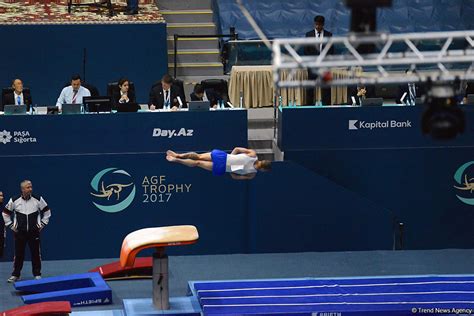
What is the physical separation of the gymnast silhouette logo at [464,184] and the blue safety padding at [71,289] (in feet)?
18.5

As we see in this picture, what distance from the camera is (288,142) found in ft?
60.0

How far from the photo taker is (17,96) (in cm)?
1870

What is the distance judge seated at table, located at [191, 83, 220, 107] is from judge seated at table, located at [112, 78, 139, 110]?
95 centimetres

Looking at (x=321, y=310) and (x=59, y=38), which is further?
(x=59, y=38)

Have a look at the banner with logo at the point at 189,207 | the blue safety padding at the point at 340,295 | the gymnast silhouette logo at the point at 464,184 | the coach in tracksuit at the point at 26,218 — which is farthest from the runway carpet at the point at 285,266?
the blue safety padding at the point at 340,295

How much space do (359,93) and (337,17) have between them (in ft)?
14.0

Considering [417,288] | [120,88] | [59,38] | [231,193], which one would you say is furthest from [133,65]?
[417,288]

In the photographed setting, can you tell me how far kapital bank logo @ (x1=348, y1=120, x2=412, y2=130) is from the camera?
18219mm

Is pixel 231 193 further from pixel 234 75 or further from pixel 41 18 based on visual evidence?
pixel 41 18

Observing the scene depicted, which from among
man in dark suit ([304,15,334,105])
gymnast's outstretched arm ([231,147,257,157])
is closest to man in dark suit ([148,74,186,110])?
man in dark suit ([304,15,334,105])

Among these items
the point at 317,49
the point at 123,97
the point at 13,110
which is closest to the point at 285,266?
the point at 123,97

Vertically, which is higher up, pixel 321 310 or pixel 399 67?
pixel 399 67

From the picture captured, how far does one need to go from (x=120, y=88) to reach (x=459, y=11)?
7.57 m

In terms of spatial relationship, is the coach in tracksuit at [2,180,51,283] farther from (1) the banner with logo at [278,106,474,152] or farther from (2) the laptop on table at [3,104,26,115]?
(1) the banner with logo at [278,106,474,152]
